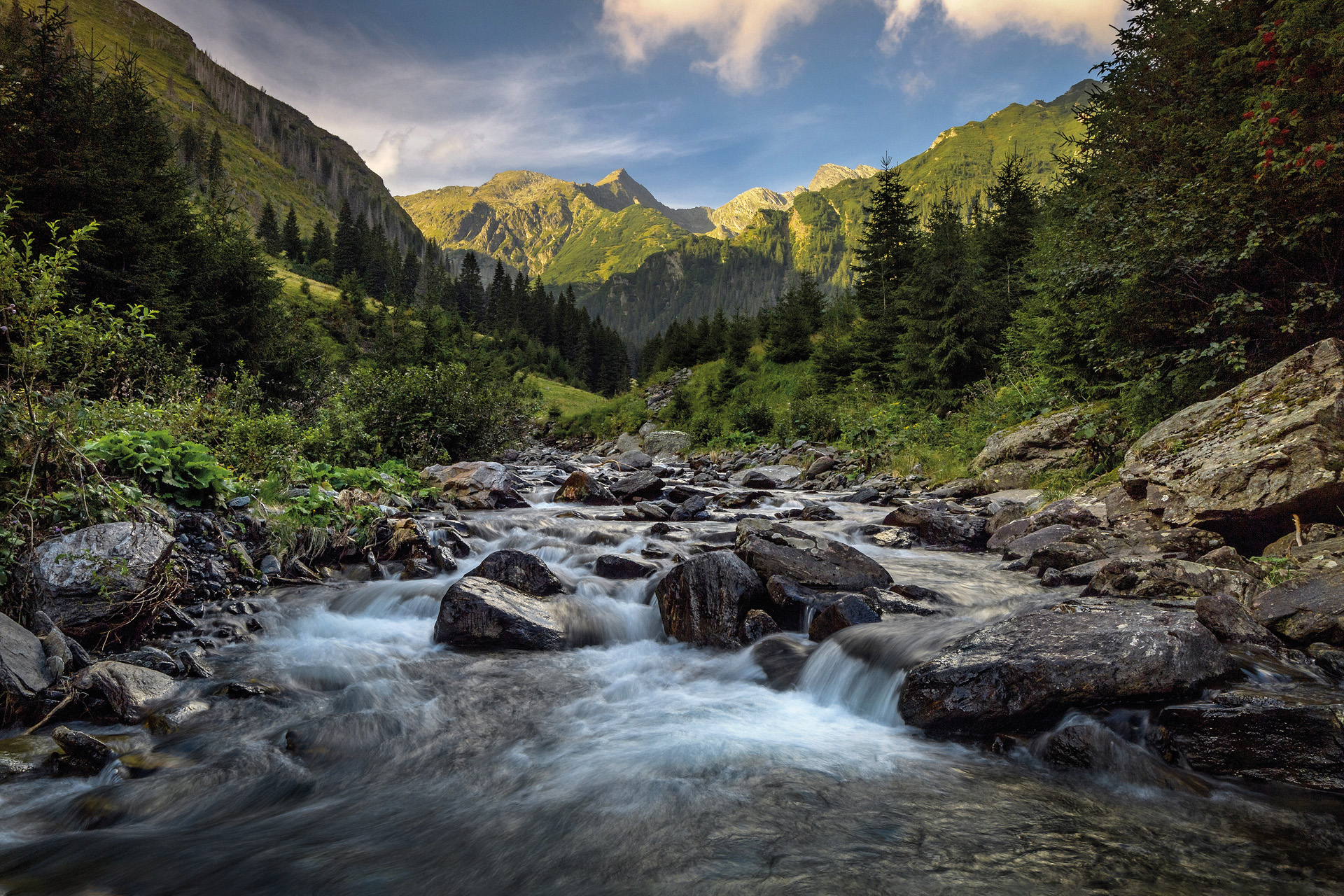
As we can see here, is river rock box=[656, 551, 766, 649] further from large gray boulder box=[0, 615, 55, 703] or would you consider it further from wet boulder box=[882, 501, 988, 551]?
large gray boulder box=[0, 615, 55, 703]

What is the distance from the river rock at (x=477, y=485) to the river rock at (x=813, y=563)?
24.8 ft

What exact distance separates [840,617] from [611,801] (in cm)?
305

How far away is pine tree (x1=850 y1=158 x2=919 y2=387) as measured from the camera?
85.2 feet

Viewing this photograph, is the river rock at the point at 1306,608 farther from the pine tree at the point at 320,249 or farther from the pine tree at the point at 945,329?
the pine tree at the point at 320,249

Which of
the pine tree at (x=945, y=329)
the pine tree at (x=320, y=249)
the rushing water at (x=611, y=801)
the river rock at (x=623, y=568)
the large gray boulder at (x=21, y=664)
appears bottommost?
the rushing water at (x=611, y=801)

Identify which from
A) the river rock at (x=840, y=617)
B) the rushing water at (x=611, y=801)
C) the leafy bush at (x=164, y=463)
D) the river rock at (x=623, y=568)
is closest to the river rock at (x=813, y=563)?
the river rock at (x=840, y=617)

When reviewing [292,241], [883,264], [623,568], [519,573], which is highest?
[292,241]

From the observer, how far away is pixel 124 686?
13.9ft

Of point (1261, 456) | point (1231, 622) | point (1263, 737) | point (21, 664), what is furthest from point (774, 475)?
point (21, 664)

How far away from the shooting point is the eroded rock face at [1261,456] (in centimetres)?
578

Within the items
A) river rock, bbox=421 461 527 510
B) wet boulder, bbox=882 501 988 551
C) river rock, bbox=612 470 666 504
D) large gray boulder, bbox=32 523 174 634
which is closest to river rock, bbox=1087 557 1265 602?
wet boulder, bbox=882 501 988 551

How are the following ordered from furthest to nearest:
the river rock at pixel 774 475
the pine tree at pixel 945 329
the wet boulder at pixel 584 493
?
the pine tree at pixel 945 329
the river rock at pixel 774 475
the wet boulder at pixel 584 493

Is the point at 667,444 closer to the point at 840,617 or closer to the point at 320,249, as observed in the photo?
the point at 840,617

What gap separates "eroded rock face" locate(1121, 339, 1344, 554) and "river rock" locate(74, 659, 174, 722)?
1023 cm
